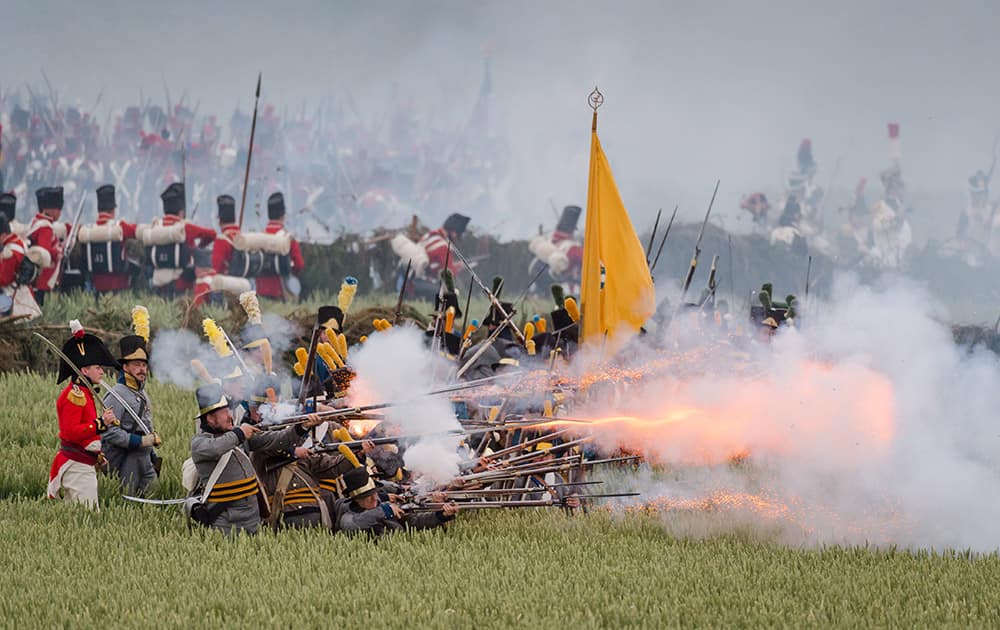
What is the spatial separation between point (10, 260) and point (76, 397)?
11365 millimetres

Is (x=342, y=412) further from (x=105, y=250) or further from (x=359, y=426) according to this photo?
(x=105, y=250)

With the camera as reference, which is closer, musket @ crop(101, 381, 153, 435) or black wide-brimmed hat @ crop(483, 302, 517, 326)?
musket @ crop(101, 381, 153, 435)

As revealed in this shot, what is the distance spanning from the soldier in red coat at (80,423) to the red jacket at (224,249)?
13.2m

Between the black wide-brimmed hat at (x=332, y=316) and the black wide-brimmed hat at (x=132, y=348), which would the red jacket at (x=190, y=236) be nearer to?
the black wide-brimmed hat at (x=132, y=348)

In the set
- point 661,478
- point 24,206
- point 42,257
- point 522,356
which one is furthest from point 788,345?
point 24,206

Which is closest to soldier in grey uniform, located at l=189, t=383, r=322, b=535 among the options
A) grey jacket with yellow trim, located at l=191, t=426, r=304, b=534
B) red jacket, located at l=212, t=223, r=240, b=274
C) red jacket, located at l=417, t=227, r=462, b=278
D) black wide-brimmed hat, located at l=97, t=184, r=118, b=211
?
grey jacket with yellow trim, located at l=191, t=426, r=304, b=534

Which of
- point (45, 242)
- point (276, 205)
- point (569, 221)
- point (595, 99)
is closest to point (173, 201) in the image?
point (276, 205)

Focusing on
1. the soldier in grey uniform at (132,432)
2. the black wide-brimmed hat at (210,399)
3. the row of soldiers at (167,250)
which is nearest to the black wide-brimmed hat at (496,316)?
the soldier in grey uniform at (132,432)

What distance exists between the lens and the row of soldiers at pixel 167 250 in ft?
76.1

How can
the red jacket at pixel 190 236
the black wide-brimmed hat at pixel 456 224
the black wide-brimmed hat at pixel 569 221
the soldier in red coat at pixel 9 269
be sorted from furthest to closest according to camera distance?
the black wide-brimmed hat at pixel 569 221 < the black wide-brimmed hat at pixel 456 224 < the red jacket at pixel 190 236 < the soldier in red coat at pixel 9 269

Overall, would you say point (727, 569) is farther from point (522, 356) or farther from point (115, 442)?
point (115, 442)

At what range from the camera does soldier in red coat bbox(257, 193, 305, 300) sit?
82.7 feet

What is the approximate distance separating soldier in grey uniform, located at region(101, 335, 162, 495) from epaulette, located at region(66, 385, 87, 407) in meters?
0.43

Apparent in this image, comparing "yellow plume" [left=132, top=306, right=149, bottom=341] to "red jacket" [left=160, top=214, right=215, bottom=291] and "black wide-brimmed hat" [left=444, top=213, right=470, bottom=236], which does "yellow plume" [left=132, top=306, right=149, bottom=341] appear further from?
"black wide-brimmed hat" [left=444, top=213, right=470, bottom=236]
